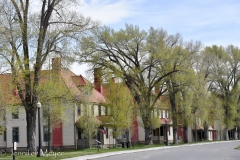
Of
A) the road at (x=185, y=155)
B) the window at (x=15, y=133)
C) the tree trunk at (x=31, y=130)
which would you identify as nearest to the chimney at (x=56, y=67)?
the tree trunk at (x=31, y=130)

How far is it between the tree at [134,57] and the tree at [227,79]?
68.7 feet

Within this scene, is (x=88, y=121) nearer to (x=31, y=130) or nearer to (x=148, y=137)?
(x=148, y=137)

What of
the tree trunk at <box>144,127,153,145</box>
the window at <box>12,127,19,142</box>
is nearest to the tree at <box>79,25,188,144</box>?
the tree trunk at <box>144,127,153,145</box>

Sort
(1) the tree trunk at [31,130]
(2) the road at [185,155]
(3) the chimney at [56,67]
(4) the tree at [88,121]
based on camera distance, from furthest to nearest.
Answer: (4) the tree at [88,121], (1) the tree trunk at [31,130], (3) the chimney at [56,67], (2) the road at [185,155]

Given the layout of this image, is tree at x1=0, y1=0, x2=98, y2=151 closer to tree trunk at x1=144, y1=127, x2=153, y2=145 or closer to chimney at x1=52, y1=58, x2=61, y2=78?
chimney at x1=52, y1=58, x2=61, y2=78

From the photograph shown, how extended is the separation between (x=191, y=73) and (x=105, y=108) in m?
11.6

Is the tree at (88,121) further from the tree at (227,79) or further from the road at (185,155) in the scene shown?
the tree at (227,79)

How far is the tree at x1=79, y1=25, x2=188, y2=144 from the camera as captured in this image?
4941 centimetres

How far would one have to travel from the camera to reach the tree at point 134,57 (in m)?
49.4

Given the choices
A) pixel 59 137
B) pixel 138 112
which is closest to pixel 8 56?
pixel 59 137

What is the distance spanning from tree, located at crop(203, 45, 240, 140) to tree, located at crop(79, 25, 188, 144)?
2094 centimetres

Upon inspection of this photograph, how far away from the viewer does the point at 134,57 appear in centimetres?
5056

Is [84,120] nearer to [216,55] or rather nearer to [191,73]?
[191,73]

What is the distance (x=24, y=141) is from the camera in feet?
172
